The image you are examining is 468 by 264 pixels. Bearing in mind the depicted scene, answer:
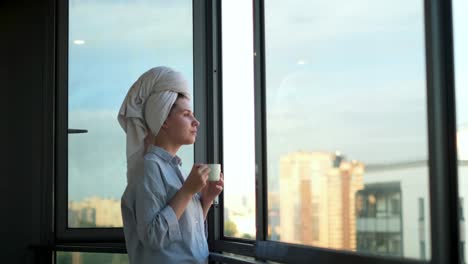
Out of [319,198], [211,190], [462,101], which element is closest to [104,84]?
[211,190]

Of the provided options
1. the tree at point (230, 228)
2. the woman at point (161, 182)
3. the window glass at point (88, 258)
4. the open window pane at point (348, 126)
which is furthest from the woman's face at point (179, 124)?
the window glass at point (88, 258)

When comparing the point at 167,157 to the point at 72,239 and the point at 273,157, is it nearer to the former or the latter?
the point at 273,157

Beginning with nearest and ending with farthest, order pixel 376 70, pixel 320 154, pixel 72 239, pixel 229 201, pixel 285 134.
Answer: pixel 376 70
pixel 320 154
pixel 285 134
pixel 229 201
pixel 72 239

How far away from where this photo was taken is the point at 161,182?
8.32 ft

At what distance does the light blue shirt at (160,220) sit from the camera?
245 centimetres

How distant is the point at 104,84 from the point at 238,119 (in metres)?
1.10

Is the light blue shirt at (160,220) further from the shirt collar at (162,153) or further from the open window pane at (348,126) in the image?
the open window pane at (348,126)

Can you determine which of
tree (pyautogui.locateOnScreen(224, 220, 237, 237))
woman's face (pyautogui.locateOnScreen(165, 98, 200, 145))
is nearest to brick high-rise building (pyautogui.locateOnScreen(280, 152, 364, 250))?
woman's face (pyautogui.locateOnScreen(165, 98, 200, 145))

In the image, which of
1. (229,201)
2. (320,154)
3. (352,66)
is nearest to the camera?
(352,66)

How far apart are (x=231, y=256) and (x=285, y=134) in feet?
2.08

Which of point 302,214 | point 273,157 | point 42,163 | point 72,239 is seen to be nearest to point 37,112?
point 42,163

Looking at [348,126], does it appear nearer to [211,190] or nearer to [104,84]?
[211,190]

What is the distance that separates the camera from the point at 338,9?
221 centimetres

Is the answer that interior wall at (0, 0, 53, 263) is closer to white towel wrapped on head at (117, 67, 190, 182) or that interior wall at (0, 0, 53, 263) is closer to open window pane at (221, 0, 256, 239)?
open window pane at (221, 0, 256, 239)
